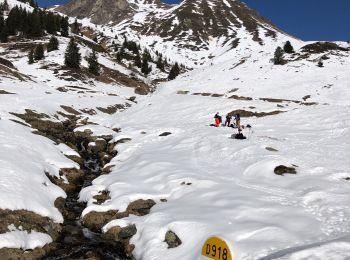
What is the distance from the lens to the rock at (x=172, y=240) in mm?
15711

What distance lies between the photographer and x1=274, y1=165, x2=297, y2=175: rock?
22.5 m

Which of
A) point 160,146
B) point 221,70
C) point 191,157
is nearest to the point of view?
point 191,157

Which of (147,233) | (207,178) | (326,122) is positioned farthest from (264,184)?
(326,122)

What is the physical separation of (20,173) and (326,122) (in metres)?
26.5

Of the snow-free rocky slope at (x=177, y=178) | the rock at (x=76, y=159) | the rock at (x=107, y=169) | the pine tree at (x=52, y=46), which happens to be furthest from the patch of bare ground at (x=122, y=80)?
the rock at (x=107, y=169)

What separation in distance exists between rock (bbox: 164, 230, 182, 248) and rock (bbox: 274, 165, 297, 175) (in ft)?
29.3

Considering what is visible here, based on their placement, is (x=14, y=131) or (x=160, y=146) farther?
(x=160, y=146)

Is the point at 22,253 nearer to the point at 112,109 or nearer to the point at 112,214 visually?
the point at 112,214

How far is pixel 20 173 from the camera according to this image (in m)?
21.3

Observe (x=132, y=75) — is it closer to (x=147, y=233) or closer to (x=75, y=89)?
(x=75, y=89)

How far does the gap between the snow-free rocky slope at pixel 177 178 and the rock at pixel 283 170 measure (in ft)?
0.96

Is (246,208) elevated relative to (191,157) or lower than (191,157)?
elevated

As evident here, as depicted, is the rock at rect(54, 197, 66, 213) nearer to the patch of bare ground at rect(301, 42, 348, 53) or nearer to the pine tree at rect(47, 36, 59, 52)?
the patch of bare ground at rect(301, 42, 348, 53)

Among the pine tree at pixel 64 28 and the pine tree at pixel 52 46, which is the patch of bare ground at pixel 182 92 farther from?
the pine tree at pixel 64 28
